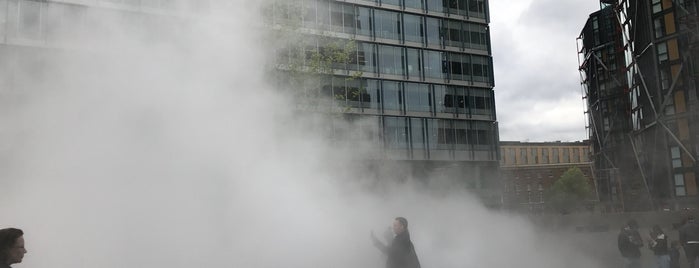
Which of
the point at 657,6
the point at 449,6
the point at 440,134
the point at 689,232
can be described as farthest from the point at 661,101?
the point at 689,232

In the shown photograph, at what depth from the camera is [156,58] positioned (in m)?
7.68

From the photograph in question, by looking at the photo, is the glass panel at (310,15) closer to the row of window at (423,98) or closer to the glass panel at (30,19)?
the glass panel at (30,19)

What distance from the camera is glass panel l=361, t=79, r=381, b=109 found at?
3819 cm

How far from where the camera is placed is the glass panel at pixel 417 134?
131 feet

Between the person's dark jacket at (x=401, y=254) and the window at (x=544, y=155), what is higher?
the window at (x=544, y=155)

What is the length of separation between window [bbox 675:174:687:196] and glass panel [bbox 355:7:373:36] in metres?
20.5

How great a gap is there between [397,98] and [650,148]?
631 inches

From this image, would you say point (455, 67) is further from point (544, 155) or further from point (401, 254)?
point (544, 155)

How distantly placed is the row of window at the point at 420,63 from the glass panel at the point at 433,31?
738 millimetres

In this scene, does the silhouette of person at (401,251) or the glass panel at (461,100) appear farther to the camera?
the glass panel at (461,100)

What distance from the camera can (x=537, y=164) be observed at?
9488cm

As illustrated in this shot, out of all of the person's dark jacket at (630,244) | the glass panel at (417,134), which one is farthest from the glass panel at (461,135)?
the person's dark jacket at (630,244)

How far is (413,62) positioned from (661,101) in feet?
54.4

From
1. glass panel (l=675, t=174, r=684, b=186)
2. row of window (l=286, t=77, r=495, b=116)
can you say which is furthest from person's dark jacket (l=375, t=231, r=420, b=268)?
glass panel (l=675, t=174, r=684, b=186)
